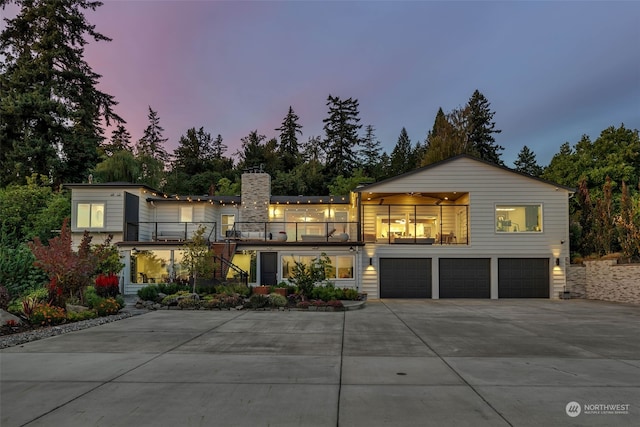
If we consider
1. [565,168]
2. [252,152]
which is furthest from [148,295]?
[252,152]

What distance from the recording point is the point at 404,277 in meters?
19.3

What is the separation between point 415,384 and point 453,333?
449cm

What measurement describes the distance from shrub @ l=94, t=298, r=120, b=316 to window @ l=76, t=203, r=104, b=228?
842cm

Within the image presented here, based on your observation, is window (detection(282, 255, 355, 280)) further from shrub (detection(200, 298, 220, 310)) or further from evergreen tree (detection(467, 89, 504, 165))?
evergreen tree (detection(467, 89, 504, 165))

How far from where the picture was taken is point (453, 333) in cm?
938

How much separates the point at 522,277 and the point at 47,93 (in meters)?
34.9

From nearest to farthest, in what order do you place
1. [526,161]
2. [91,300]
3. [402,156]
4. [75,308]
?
[75,308] < [91,300] < [402,156] < [526,161]

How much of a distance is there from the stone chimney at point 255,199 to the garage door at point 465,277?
9.65 m

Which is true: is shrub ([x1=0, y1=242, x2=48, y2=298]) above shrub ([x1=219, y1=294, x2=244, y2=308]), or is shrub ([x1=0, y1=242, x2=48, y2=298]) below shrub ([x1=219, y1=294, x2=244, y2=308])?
above

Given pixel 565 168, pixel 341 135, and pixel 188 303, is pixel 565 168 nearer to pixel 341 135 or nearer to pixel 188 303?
pixel 188 303

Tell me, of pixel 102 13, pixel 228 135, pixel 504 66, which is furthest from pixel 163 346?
pixel 228 135

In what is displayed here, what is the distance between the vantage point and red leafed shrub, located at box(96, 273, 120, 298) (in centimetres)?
1413

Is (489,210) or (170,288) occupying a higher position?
(489,210)

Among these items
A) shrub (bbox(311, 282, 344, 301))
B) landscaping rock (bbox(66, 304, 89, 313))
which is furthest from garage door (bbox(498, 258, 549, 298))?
landscaping rock (bbox(66, 304, 89, 313))
